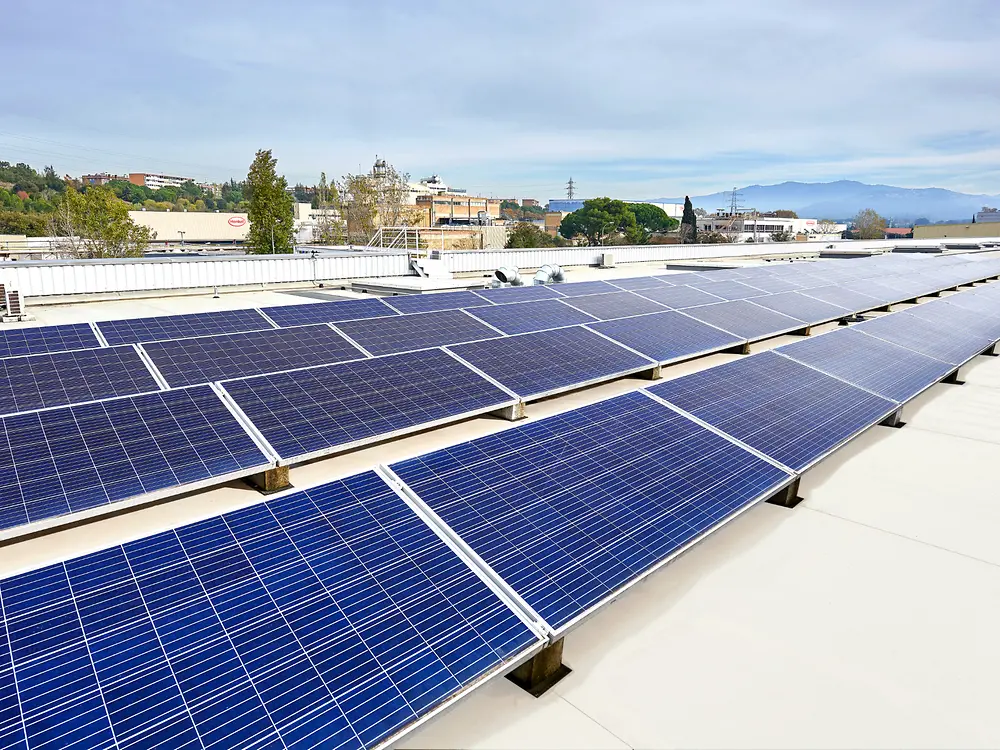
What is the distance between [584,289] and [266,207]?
33.8 metres

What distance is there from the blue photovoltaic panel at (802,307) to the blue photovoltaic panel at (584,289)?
17.1 ft

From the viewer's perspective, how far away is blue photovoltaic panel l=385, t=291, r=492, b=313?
54.2 ft

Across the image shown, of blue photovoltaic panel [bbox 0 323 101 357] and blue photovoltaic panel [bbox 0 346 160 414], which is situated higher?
blue photovoltaic panel [bbox 0 323 101 357]

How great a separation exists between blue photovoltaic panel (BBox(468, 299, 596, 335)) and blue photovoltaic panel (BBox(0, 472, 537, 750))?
9203 millimetres

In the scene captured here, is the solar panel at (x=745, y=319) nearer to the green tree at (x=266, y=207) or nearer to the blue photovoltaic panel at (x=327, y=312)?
the blue photovoltaic panel at (x=327, y=312)

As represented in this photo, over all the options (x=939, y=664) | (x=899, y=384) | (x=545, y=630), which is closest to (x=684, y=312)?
(x=899, y=384)

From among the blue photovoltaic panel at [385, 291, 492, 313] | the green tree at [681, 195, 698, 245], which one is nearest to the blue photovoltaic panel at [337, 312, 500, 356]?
the blue photovoltaic panel at [385, 291, 492, 313]

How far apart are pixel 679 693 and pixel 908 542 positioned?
5308 mm

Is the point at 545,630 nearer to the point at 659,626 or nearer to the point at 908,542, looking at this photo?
the point at 659,626

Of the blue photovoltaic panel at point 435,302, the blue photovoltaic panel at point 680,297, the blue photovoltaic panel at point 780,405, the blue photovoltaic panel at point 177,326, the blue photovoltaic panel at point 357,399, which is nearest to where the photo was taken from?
the blue photovoltaic panel at point 357,399

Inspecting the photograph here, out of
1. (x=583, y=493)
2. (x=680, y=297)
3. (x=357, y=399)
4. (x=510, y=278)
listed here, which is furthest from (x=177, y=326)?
(x=680, y=297)

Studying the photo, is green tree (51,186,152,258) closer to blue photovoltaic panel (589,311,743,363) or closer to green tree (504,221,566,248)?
blue photovoltaic panel (589,311,743,363)

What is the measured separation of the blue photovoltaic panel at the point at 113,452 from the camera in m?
6.53

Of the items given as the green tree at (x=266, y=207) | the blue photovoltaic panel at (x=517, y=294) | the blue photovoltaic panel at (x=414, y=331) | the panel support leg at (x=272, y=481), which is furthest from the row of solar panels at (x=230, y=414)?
the green tree at (x=266, y=207)
